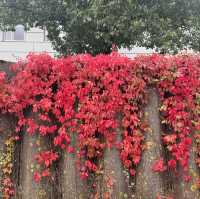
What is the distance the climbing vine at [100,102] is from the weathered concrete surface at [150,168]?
8cm

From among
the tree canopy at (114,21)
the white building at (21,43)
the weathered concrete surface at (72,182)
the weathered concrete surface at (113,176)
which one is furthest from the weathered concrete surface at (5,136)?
the white building at (21,43)

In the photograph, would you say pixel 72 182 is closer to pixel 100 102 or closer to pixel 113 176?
pixel 113 176

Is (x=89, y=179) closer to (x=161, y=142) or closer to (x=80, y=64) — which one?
(x=161, y=142)

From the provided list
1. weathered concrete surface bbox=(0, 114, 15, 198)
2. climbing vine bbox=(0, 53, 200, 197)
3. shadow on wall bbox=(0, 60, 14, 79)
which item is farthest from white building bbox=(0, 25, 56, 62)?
climbing vine bbox=(0, 53, 200, 197)

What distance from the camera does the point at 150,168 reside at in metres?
5.52

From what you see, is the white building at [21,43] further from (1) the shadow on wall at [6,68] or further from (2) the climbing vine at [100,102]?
(2) the climbing vine at [100,102]

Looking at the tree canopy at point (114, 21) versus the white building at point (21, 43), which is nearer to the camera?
the tree canopy at point (114, 21)

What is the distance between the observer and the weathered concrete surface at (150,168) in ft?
18.1

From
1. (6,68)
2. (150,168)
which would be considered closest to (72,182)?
(150,168)

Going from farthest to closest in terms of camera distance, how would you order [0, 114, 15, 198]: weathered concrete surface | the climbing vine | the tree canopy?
1. the tree canopy
2. [0, 114, 15, 198]: weathered concrete surface
3. the climbing vine

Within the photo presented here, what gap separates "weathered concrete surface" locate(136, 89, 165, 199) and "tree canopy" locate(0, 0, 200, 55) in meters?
4.69

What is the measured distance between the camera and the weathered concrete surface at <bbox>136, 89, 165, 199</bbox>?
18.1 feet

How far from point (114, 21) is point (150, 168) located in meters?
5.31

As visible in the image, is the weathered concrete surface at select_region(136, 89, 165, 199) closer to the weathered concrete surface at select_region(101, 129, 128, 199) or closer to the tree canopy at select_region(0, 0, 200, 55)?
the weathered concrete surface at select_region(101, 129, 128, 199)
